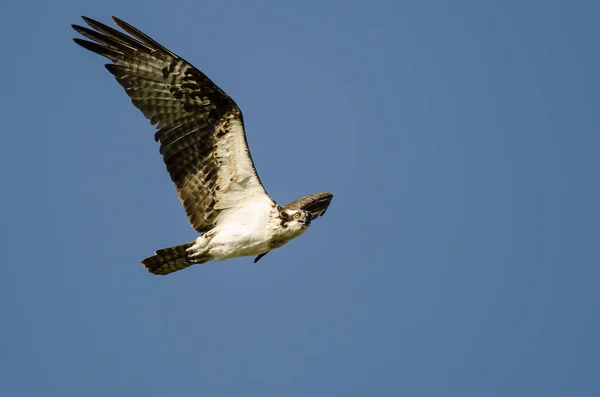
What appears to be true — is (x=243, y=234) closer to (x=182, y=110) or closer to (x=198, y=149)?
(x=198, y=149)

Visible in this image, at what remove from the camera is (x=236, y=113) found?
1517 centimetres

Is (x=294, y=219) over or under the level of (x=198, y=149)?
under

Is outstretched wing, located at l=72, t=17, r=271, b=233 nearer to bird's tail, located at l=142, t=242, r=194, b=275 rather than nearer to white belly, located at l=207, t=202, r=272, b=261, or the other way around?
white belly, located at l=207, t=202, r=272, b=261

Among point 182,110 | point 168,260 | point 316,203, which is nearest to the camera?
point 182,110

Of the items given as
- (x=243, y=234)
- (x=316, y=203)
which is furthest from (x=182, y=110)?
(x=316, y=203)

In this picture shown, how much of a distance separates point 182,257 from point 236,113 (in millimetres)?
2052

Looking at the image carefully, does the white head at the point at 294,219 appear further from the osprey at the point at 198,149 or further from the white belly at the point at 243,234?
the white belly at the point at 243,234

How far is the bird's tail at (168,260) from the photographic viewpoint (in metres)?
15.6

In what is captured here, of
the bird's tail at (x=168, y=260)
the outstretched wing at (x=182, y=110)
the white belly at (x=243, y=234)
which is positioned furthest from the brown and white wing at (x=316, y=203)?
the bird's tail at (x=168, y=260)

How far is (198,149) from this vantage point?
50.6ft

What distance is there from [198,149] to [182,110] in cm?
54

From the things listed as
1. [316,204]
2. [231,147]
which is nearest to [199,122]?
[231,147]

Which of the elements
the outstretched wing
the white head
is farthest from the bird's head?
the outstretched wing

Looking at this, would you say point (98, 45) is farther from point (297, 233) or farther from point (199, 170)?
point (297, 233)
